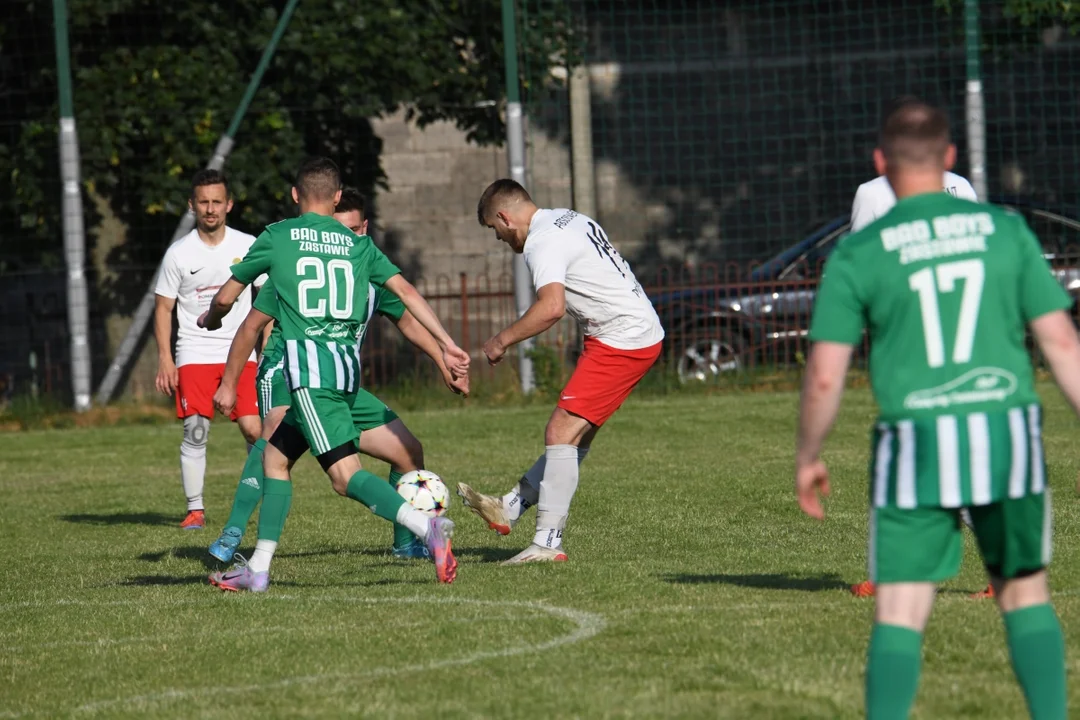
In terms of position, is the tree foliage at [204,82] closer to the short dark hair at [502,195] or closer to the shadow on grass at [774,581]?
the short dark hair at [502,195]

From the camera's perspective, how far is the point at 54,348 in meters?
20.7

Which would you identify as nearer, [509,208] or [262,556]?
[262,556]

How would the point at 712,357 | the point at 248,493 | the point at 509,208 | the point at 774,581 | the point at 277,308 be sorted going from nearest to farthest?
the point at 774,581, the point at 277,308, the point at 509,208, the point at 248,493, the point at 712,357

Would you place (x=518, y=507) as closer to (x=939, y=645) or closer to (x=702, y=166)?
(x=939, y=645)

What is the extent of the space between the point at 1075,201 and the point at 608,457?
8593 millimetres

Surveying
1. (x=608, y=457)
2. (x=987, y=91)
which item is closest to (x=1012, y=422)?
(x=608, y=457)

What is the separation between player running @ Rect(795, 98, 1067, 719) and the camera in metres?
4.17

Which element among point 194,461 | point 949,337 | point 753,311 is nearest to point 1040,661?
point 949,337

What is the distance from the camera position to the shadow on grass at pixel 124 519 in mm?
10641

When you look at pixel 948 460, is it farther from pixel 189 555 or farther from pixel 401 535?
pixel 189 555

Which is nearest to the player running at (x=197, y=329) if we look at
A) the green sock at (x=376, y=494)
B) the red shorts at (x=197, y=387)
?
the red shorts at (x=197, y=387)

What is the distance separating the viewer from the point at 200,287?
10469 mm

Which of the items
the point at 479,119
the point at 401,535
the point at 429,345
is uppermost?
the point at 479,119

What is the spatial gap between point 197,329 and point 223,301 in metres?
2.67
